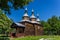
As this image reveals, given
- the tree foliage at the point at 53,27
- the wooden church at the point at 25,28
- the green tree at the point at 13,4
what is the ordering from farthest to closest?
the tree foliage at the point at 53,27
the wooden church at the point at 25,28
the green tree at the point at 13,4

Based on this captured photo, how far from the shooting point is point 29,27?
53562 mm

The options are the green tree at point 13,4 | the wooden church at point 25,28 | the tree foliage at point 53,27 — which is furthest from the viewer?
the tree foliage at point 53,27

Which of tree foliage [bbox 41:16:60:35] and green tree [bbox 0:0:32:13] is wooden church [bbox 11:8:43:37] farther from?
green tree [bbox 0:0:32:13]

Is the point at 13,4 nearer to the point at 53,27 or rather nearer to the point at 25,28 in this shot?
the point at 25,28

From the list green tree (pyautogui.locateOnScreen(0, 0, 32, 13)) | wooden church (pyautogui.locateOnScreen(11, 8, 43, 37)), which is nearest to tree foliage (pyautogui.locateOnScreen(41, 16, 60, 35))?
wooden church (pyautogui.locateOnScreen(11, 8, 43, 37))

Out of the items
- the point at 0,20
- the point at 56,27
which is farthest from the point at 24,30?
the point at 0,20

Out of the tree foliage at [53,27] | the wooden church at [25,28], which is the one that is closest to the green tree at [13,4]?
the wooden church at [25,28]

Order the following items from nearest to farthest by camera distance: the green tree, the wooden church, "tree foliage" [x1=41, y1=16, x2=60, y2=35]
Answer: the green tree → the wooden church → "tree foliage" [x1=41, y1=16, x2=60, y2=35]

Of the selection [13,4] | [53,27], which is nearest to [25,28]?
[53,27]

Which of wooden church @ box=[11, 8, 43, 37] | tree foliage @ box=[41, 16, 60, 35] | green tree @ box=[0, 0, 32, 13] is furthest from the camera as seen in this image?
tree foliage @ box=[41, 16, 60, 35]

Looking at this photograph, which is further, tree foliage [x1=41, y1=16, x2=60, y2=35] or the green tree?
tree foliage [x1=41, y1=16, x2=60, y2=35]

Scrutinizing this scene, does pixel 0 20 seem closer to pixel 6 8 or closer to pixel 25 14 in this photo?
pixel 6 8

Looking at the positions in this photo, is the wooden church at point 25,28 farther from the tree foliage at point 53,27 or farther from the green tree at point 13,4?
the green tree at point 13,4

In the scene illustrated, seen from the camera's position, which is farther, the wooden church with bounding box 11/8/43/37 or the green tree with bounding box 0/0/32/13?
the wooden church with bounding box 11/8/43/37
